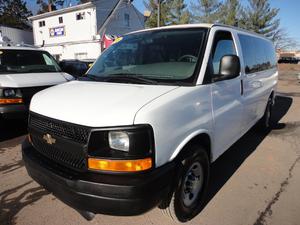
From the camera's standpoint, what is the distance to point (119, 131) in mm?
2186

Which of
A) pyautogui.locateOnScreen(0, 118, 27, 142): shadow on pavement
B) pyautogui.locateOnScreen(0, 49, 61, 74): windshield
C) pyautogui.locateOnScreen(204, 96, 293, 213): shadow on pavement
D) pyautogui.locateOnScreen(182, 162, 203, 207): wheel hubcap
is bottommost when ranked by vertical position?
pyautogui.locateOnScreen(0, 118, 27, 142): shadow on pavement

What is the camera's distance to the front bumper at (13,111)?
515 centimetres

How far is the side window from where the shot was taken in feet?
10.4

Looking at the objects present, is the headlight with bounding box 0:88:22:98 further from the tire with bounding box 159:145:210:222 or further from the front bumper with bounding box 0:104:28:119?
the tire with bounding box 159:145:210:222

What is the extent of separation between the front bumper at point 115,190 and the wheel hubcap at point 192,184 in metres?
0.55

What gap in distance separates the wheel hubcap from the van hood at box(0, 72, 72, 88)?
3.92 meters

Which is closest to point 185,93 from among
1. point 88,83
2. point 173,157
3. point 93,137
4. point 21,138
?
point 173,157

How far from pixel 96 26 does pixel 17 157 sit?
22.5 meters

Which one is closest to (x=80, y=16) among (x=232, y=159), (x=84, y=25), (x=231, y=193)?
(x=84, y=25)

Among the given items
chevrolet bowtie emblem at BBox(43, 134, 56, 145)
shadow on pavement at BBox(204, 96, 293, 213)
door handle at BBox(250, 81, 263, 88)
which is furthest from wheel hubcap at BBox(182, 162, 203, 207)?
door handle at BBox(250, 81, 263, 88)

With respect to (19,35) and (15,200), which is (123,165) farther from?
(19,35)

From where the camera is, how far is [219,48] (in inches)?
133

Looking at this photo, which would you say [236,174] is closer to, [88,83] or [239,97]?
[239,97]

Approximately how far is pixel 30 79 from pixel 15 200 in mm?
2989
